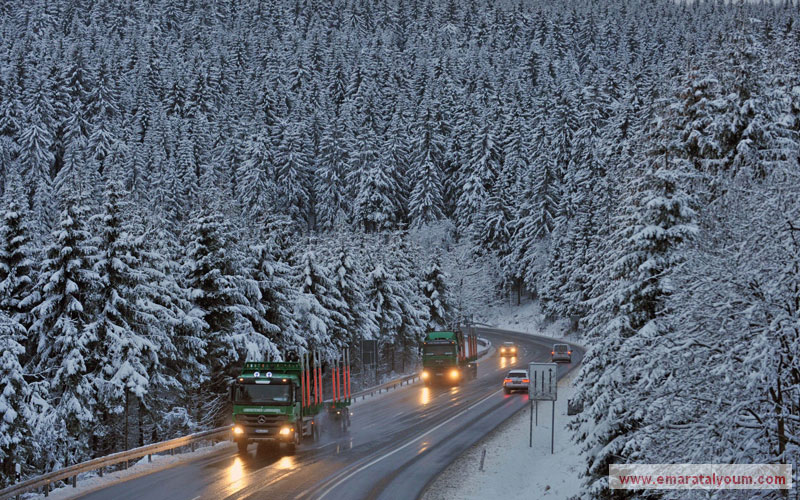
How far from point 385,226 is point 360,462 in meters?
78.0

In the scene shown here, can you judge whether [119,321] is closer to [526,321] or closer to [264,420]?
[264,420]

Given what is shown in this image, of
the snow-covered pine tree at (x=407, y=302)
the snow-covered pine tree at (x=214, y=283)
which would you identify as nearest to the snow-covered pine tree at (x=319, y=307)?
the snow-covered pine tree at (x=214, y=283)

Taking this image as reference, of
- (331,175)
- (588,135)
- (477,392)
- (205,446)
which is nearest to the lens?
(205,446)

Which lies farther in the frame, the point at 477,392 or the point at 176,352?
the point at 477,392

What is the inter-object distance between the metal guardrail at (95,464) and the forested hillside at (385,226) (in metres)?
3.70

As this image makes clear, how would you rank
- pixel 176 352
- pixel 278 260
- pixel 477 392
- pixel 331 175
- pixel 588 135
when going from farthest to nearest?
1. pixel 331 175
2. pixel 588 135
3. pixel 477 392
4. pixel 278 260
5. pixel 176 352

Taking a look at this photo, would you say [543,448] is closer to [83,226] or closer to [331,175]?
[83,226]

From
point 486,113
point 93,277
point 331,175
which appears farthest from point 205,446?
point 486,113

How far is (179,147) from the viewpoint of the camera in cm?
10375

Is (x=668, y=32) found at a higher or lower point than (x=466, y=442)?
higher

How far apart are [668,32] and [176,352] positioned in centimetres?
19400

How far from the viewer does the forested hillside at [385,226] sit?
1037 cm

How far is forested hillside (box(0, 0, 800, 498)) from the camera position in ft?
34.0

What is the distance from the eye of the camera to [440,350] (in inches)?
2099
